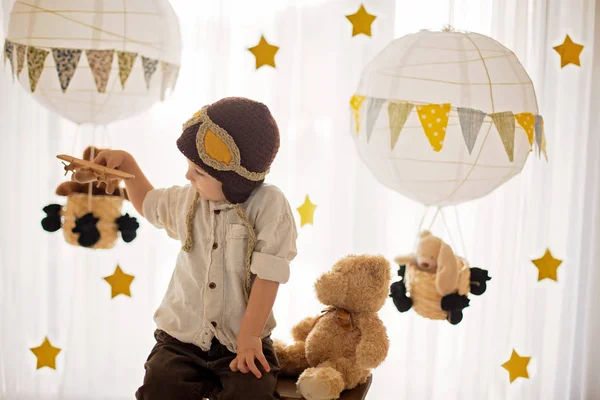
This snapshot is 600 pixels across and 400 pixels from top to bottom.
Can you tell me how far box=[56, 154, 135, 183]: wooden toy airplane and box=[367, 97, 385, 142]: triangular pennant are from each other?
0.51 meters

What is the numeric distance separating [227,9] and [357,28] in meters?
0.36

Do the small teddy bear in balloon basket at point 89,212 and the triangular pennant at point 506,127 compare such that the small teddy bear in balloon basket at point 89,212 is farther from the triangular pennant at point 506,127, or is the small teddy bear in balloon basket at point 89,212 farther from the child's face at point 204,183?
the triangular pennant at point 506,127

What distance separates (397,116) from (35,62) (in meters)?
0.67

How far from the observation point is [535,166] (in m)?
1.89

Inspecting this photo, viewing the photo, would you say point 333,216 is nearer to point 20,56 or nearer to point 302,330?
point 302,330

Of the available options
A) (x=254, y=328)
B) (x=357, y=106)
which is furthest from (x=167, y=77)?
(x=254, y=328)

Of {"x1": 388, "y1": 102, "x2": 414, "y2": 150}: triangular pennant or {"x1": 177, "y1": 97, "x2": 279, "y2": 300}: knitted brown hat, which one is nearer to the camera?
{"x1": 388, "y1": 102, "x2": 414, "y2": 150}: triangular pennant

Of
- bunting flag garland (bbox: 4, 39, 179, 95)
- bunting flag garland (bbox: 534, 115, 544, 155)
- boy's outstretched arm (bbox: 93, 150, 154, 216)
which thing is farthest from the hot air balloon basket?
bunting flag garland (bbox: 534, 115, 544, 155)

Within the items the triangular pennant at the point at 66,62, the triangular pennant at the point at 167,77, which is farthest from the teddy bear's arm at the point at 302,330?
the triangular pennant at the point at 66,62

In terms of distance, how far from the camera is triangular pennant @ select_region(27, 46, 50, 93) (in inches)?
48.2

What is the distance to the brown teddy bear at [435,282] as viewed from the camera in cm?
122

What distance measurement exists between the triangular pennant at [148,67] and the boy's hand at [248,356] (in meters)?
0.54

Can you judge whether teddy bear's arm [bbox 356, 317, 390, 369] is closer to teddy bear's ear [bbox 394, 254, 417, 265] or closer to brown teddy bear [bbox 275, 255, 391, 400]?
brown teddy bear [bbox 275, 255, 391, 400]

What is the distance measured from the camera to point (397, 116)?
1149mm
